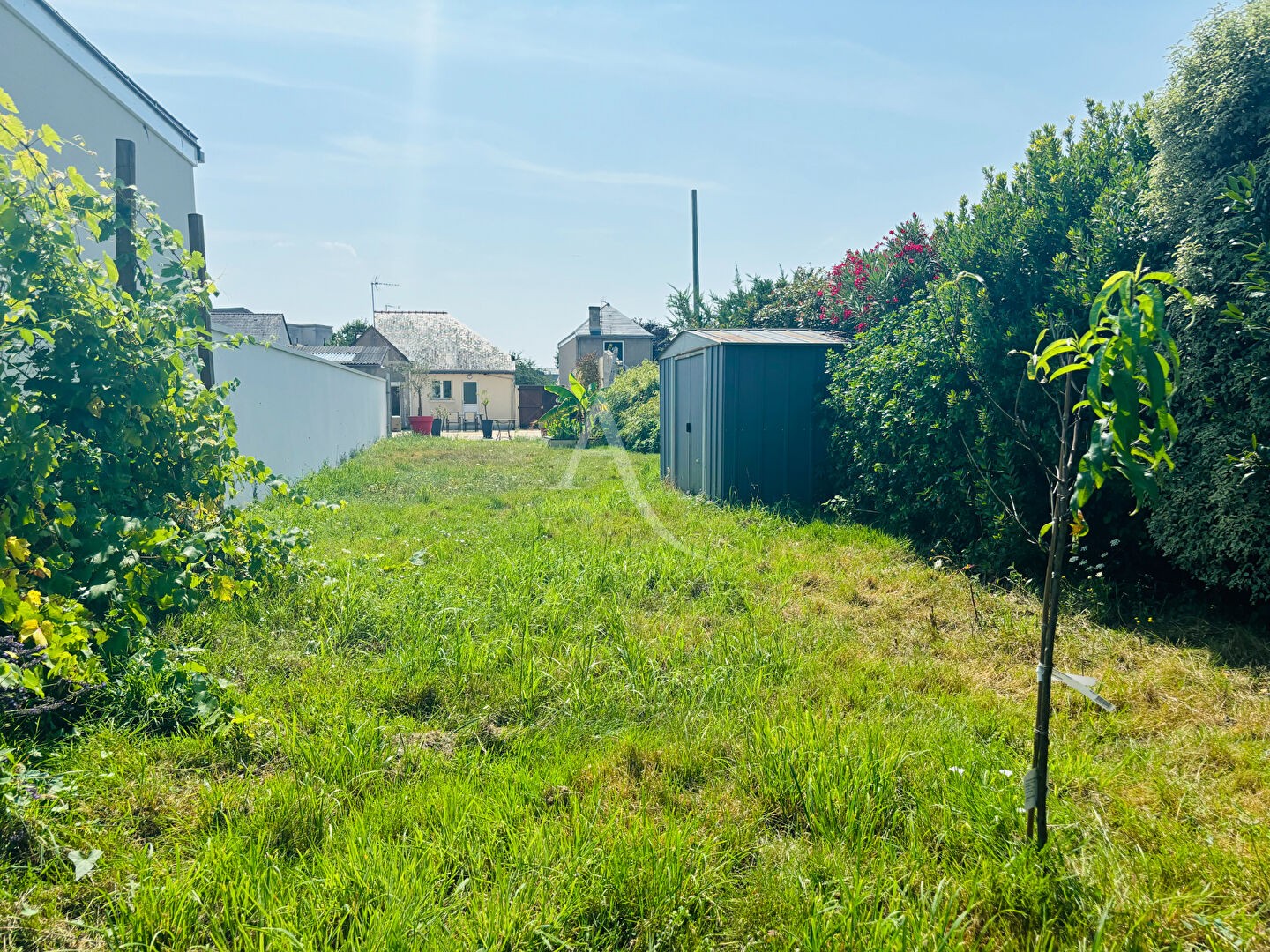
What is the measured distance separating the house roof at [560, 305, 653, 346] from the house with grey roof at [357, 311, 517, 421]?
451cm

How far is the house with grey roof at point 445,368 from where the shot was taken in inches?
1628

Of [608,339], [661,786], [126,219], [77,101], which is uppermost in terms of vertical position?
[608,339]

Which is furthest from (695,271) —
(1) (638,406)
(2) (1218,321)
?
(2) (1218,321)

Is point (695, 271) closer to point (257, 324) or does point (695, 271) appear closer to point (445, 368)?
point (257, 324)

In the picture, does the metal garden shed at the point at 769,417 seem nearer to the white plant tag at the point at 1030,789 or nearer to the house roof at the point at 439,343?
the white plant tag at the point at 1030,789

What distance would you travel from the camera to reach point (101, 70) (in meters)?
6.70

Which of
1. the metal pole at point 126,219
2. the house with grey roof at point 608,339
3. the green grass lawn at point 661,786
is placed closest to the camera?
the green grass lawn at point 661,786

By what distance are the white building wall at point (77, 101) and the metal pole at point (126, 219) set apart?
1.19 feet

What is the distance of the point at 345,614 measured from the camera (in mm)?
4656

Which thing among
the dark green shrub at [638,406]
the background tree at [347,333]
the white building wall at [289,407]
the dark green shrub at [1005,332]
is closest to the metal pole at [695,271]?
the dark green shrub at [638,406]

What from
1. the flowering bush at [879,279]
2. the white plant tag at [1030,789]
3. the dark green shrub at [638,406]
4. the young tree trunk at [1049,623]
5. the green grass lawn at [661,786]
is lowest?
the green grass lawn at [661,786]

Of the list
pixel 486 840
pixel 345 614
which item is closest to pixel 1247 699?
pixel 486 840

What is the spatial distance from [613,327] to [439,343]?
1058cm

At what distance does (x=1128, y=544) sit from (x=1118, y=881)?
138 inches
